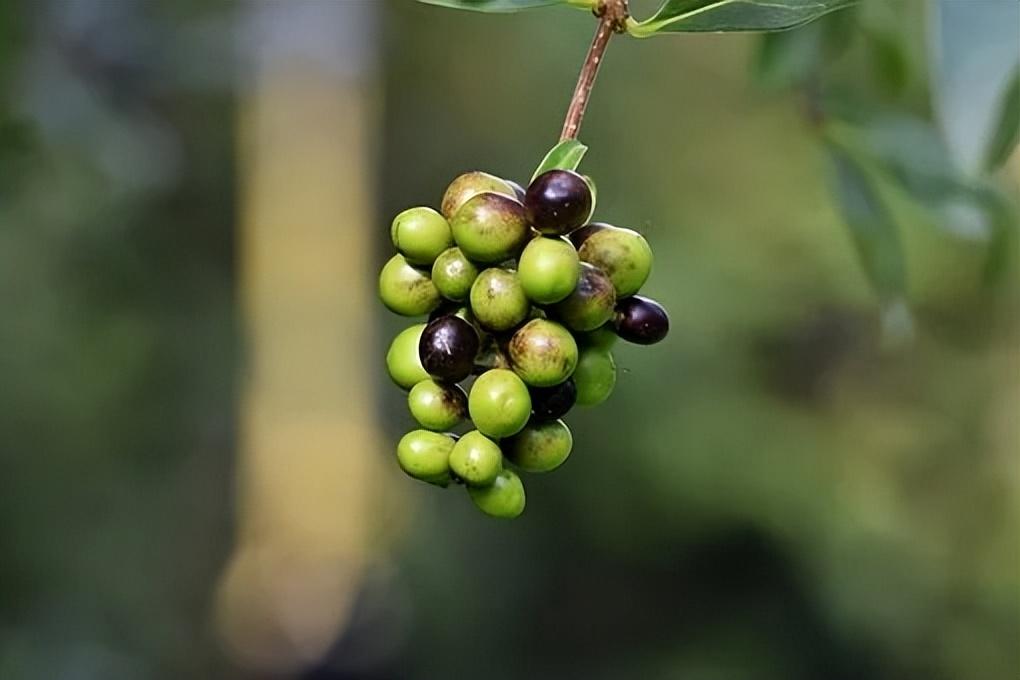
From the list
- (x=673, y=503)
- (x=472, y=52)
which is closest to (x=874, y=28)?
(x=673, y=503)

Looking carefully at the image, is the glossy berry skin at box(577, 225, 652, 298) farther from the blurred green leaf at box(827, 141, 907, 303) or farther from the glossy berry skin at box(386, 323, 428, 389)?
the blurred green leaf at box(827, 141, 907, 303)

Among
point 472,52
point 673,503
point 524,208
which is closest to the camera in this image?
point 524,208

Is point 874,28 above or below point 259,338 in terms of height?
above

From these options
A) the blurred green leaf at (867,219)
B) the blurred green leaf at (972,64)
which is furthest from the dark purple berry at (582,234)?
the blurred green leaf at (867,219)

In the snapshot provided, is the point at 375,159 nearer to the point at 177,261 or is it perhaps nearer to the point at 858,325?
the point at 177,261

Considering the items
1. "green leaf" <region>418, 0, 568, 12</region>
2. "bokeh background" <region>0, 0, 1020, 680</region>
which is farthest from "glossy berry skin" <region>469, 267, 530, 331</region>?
"bokeh background" <region>0, 0, 1020, 680</region>

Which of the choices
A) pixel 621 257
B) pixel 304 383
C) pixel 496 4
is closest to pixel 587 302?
pixel 621 257
